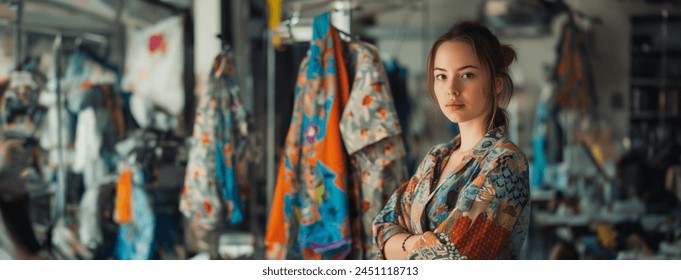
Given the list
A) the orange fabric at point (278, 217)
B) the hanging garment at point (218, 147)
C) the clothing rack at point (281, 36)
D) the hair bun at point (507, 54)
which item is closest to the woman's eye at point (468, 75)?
the hair bun at point (507, 54)

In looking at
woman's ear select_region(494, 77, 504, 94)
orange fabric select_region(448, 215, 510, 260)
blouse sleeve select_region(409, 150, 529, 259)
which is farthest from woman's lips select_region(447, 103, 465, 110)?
orange fabric select_region(448, 215, 510, 260)

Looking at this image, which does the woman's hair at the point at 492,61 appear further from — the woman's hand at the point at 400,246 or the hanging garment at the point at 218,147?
the hanging garment at the point at 218,147

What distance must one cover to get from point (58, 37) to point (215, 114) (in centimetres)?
69

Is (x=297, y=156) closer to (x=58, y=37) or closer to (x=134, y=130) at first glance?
(x=134, y=130)

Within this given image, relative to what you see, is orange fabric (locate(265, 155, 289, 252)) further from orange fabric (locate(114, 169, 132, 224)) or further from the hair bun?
the hair bun

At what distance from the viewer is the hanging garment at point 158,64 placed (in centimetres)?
277

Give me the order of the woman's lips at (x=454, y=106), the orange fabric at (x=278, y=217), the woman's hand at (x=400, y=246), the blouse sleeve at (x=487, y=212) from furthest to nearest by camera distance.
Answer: the orange fabric at (x=278, y=217)
the woman's lips at (x=454, y=106)
the woman's hand at (x=400, y=246)
the blouse sleeve at (x=487, y=212)

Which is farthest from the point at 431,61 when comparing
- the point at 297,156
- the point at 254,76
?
the point at 254,76

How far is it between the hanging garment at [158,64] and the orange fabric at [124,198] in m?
0.29

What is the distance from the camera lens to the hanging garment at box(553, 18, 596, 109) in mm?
2678

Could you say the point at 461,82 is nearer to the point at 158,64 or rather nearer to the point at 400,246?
the point at 400,246

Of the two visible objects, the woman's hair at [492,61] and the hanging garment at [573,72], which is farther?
the hanging garment at [573,72]

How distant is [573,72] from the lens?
106 inches
